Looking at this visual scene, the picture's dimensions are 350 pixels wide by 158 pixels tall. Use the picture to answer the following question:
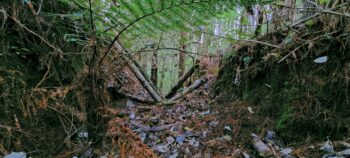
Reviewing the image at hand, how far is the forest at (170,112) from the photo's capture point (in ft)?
4.91

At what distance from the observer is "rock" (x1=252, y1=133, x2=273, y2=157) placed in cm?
203

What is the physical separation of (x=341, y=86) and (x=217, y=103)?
1.46m

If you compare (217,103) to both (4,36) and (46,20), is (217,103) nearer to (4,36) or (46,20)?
(46,20)

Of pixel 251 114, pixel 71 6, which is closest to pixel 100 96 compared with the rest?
pixel 71 6

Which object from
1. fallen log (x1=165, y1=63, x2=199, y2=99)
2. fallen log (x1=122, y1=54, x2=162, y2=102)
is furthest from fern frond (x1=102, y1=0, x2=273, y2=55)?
fallen log (x1=165, y1=63, x2=199, y2=99)

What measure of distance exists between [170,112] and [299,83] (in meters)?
1.73

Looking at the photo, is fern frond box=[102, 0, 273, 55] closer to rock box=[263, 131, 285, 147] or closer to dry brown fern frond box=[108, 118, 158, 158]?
dry brown fern frond box=[108, 118, 158, 158]

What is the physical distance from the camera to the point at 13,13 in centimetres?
161

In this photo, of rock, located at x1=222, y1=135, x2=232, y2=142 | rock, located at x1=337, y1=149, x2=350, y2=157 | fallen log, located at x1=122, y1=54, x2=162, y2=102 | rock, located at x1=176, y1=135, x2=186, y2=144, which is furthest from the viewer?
fallen log, located at x1=122, y1=54, x2=162, y2=102

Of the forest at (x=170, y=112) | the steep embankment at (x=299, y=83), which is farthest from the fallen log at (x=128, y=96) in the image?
the steep embankment at (x=299, y=83)

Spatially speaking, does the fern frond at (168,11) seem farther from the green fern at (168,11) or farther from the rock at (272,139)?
the rock at (272,139)

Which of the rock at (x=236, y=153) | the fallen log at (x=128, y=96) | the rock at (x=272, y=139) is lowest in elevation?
the rock at (x=236, y=153)

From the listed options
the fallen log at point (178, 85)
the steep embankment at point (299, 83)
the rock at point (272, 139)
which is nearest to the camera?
the steep embankment at point (299, 83)

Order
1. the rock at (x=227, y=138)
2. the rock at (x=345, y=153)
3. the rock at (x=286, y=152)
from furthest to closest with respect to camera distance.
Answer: the rock at (x=227, y=138) < the rock at (x=286, y=152) < the rock at (x=345, y=153)
